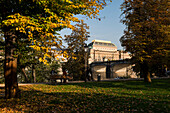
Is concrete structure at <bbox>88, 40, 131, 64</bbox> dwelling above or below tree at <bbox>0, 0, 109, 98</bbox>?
above

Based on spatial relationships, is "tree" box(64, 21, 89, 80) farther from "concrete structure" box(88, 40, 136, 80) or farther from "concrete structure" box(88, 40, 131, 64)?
"concrete structure" box(88, 40, 131, 64)

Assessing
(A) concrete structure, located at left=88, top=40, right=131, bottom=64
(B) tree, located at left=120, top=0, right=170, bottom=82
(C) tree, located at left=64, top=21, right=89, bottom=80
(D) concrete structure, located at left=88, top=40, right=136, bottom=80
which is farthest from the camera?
(A) concrete structure, located at left=88, top=40, right=131, bottom=64

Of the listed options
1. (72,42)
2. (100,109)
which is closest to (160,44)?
(100,109)

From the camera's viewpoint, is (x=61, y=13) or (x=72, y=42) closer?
(x=61, y=13)

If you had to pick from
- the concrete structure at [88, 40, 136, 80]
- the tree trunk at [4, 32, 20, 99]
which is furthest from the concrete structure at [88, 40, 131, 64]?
the tree trunk at [4, 32, 20, 99]

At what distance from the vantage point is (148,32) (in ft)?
58.5

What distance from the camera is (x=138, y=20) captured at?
19.6 metres

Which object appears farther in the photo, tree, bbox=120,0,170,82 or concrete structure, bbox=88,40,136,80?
concrete structure, bbox=88,40,136,80

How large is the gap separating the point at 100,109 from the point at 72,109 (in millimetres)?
1057

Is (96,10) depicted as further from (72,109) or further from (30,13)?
(72,109)

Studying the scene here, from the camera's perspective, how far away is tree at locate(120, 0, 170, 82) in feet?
57.3

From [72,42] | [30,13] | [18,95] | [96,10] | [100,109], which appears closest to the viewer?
[100,109]

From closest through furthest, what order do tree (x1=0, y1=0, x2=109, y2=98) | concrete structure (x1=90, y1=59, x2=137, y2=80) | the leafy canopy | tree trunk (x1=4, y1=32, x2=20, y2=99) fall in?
the leafy canopy, tree (x1=0, y1=0, x2=109, y2=98), tree trunk (x1=4, y1=32, x2=20, y2=99), concrete structure (x1=90, y1=59, x2=137, y2=80)

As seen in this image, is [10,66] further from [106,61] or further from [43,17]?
[106,61]
